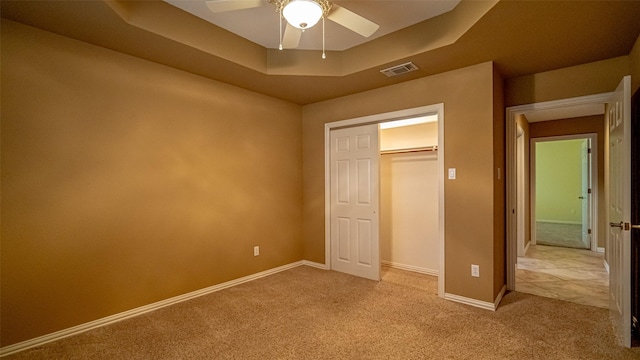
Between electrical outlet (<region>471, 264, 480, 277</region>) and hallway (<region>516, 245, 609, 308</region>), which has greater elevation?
electrical outlet (<region>471, 264, 480, 277</region>)

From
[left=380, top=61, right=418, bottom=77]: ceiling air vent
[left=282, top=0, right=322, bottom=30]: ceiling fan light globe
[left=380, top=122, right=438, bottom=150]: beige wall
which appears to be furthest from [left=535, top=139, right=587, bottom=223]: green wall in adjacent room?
[left=282, top=0, right=322, bottom=30]: ceiling fan light globe

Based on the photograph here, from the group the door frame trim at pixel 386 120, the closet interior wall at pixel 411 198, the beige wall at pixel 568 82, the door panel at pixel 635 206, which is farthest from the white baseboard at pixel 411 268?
the beige wall at pixel 568 82

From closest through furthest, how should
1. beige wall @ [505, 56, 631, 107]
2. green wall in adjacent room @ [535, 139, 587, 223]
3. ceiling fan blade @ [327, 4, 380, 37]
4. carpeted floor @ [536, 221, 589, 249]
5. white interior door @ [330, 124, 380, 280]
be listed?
ceiling fan blade @ [327, 4, 380, 37], beige wall @ [505, 56, 631, 107], white interior door @ [330, 124, 380, 280], carpeted floor @ [536, 221, 589, 249], green wall in adjacent room @ [535, 139, 587, 223]

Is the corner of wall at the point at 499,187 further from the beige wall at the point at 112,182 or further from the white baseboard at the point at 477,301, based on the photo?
the beige wall at the point at 112,182

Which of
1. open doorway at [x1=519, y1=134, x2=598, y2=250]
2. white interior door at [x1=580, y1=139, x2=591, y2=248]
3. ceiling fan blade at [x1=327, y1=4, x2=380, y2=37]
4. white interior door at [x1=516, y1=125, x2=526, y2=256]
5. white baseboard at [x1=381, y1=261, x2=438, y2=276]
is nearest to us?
ceiling fan blade at [x1=327, y1=4, x2=380, y2=37]

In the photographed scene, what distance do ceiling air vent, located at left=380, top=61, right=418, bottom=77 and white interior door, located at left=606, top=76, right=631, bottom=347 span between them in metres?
1.63

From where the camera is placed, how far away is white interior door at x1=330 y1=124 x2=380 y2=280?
3816 mm

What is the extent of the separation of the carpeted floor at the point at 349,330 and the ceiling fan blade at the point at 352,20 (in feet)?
7.89

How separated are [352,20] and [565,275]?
4.37 metres

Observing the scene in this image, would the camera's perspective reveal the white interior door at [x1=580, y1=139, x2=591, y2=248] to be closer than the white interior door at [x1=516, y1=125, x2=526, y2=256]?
No

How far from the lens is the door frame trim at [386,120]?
318 cm

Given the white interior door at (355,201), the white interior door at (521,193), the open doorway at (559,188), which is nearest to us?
the white interior door at (355,201)

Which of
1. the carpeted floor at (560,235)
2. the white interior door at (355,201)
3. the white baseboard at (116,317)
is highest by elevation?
the white interior door at (355,201)

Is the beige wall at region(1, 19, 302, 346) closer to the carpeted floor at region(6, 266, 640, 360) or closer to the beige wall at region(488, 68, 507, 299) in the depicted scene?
the carpeted floor at region(6, 266, 640, 360)
